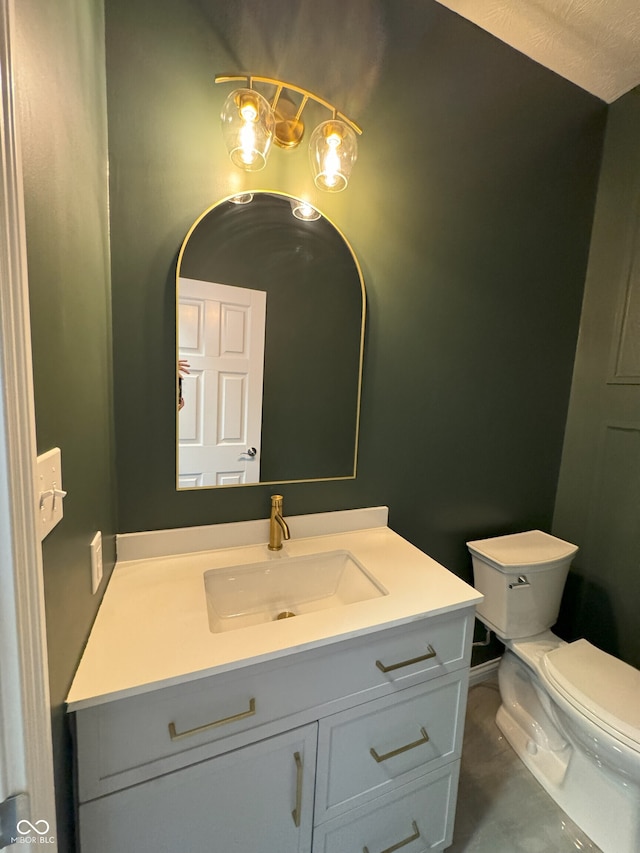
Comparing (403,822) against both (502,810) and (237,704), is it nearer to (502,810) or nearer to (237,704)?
(502,810)

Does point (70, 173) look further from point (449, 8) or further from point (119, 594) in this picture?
point (449, 8)

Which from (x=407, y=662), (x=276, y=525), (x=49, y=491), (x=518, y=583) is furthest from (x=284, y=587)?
(x=518, y=583)

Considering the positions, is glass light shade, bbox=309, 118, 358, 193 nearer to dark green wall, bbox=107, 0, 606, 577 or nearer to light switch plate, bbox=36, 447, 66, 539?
dark green wall, bbox=107, 0, 606, 577

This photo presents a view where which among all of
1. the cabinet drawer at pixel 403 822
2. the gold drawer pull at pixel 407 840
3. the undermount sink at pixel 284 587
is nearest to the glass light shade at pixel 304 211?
the undermount sink at pixel 284 587

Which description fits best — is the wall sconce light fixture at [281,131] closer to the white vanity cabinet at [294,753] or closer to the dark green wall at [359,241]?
the dark green wall at [359,241]

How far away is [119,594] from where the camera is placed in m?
0.92

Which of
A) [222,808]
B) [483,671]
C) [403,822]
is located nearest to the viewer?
[222,808]

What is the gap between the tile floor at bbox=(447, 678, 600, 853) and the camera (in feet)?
3.89

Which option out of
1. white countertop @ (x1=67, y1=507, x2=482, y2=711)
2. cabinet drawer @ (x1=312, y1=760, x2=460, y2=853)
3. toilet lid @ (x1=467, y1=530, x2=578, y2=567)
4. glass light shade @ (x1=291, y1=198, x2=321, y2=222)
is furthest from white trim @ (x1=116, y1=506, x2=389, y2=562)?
glass light shade @ (x1=291, y1=198, x2=321, y2=222)

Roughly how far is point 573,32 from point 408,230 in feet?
2.98

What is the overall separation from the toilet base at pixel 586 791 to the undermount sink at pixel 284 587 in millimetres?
1016

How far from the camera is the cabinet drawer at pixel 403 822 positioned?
36.1 inches

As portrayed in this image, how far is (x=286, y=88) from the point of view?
105cm

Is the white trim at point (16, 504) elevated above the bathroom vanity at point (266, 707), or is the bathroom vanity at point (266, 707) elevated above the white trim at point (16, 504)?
the white trim at point (16, 504)
